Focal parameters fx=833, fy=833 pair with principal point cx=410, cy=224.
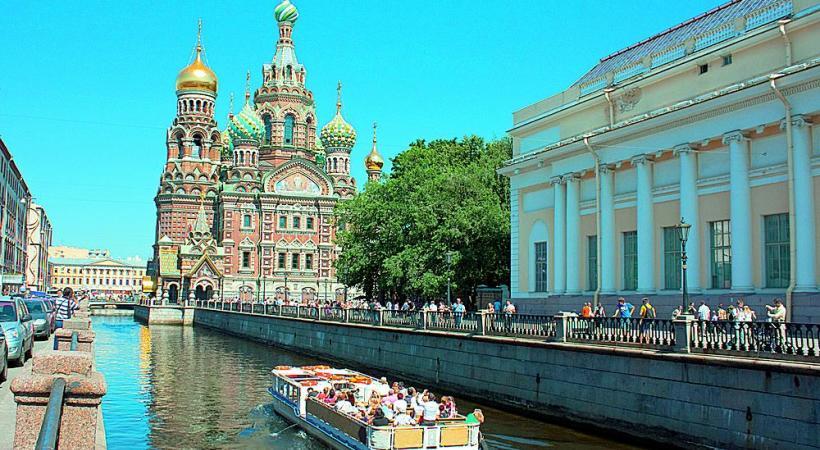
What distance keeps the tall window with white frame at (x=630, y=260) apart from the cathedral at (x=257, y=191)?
204ft

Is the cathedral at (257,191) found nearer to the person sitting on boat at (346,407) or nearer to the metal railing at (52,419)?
the person sitting on boat at (346,407)

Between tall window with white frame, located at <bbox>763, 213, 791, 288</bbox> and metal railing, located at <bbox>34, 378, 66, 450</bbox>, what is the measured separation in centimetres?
2386

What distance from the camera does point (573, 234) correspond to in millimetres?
35000

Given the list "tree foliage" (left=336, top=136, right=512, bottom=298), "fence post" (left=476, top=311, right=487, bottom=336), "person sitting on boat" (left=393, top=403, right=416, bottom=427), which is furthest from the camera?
"tree foliage" (left=336, top=136, right=512, bottom=298)

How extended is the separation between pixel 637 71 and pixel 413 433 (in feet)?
68.9

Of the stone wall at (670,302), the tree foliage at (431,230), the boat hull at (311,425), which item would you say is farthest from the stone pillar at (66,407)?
the tree foliage at (431,230)

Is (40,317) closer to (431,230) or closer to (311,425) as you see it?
(311,425)

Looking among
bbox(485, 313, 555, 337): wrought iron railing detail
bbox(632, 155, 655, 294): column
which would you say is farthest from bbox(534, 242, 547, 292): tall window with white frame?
bbox(485, 313, 555, 337): wrought iron railing detail

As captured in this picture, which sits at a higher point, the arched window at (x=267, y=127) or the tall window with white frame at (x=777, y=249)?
the arched window at (x=267, y=127)

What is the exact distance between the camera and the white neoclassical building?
25.1 metres

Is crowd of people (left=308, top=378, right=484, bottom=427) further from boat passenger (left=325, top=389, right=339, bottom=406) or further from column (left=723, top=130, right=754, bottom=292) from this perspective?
column (left=723, top=130, right=754, bottom=292)

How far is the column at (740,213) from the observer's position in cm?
2631

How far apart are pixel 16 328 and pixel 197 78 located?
9114 cm

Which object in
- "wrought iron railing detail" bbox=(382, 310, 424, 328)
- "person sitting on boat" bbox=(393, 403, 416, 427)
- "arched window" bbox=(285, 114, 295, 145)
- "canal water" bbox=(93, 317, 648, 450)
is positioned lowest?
"canal water" bbox=(93, 317, 648, 450)
